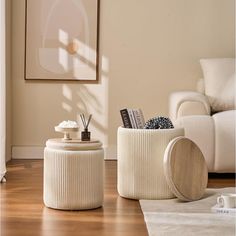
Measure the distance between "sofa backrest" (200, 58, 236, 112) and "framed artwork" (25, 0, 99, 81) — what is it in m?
1.07

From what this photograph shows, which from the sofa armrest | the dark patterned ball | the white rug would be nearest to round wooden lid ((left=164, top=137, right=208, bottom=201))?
the white rug

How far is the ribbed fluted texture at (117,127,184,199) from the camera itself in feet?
10.0

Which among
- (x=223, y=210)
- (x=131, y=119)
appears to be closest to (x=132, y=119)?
(x=131, y=119)

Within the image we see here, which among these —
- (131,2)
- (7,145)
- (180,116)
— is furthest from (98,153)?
(131,2)

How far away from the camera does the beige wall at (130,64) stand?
16.7ft

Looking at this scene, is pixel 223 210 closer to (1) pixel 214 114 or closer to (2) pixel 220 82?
(1) pixel 214 114

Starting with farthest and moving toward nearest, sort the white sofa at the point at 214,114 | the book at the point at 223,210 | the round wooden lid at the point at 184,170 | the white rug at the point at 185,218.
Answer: the white sofa at the point at 214,114
the round wooden lid at the point at 184,170
the book at the point at 223,210
the white rug at the point at 185,218

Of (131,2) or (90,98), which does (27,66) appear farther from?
(131,2)

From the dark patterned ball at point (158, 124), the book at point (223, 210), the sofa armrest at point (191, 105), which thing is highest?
the sofa armrest at point (191, 105)

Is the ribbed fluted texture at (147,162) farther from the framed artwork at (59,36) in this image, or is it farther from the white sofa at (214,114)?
the framed artwork at (59,36)

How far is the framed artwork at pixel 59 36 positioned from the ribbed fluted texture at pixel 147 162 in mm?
2136

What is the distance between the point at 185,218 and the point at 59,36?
2.89 m

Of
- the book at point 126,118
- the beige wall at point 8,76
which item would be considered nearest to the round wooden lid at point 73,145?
the book at point 126,118

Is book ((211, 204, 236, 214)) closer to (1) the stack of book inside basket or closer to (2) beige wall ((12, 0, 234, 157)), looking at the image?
(1) the stack of book inside basket
